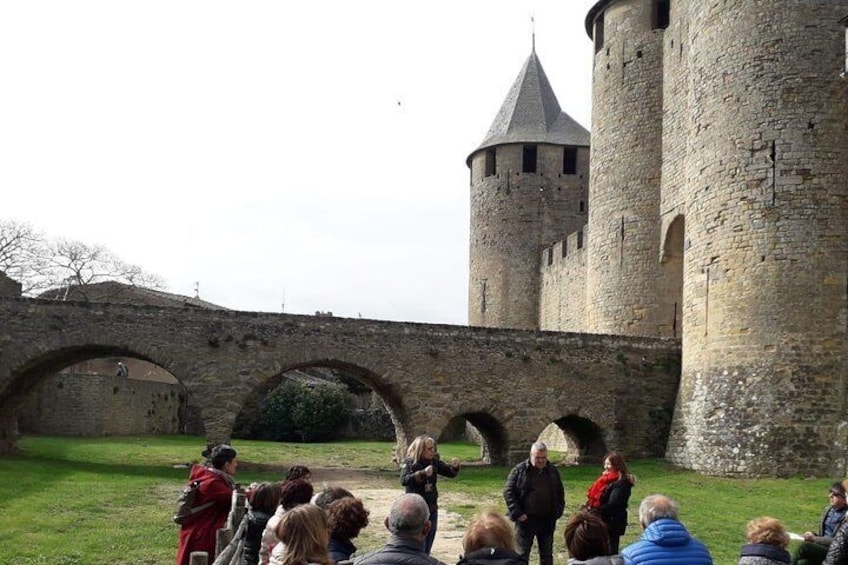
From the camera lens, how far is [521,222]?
38.7 meters

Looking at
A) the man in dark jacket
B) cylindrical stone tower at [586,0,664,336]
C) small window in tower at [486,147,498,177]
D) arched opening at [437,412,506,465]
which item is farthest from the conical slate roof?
the man in dark jacket

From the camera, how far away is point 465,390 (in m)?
24.6

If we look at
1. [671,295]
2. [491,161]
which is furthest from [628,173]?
[491,161]

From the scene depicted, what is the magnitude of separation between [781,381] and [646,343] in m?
5.55

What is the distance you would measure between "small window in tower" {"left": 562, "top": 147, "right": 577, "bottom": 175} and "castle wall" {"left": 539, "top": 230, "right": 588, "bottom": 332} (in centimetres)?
363

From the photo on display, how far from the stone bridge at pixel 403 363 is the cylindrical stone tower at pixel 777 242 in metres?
3.70

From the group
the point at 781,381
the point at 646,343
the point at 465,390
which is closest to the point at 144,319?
the point at 465,390

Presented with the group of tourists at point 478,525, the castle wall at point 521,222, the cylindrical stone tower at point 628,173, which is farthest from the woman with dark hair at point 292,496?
the castle wall at point 521,222

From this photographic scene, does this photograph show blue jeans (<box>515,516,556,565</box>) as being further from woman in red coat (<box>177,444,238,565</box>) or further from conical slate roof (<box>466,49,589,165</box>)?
conical slate roof (<box>466,49,589,165</box>)

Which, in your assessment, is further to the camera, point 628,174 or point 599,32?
point 599,32

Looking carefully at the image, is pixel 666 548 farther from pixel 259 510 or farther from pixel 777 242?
pixel 777 242

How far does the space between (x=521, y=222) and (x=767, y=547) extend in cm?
3261

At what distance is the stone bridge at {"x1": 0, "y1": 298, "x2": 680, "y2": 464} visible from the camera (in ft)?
74.9

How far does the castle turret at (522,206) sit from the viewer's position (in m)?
38.5
